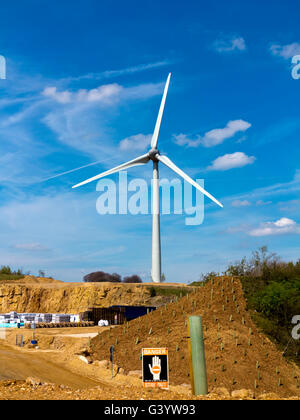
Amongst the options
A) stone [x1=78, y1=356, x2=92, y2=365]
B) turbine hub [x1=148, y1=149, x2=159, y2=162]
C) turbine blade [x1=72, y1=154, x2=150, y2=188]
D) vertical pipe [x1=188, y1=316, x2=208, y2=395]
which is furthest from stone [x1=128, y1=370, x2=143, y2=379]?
turbine hub [x1=148, y1=149, x2=159, y2=162]

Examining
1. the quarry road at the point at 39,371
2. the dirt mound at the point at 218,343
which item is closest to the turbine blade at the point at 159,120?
the dirt mound at the point at 218,343

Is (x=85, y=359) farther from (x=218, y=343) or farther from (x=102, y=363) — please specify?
(x=218, y=343)

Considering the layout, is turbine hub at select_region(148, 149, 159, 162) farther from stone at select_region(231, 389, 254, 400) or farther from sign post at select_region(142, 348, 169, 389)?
sign post at select_region(142, 348, 169, 389)

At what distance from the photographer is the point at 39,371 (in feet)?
82.2

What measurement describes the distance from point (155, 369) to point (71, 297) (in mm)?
69997

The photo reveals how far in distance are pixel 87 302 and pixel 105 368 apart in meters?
54.6

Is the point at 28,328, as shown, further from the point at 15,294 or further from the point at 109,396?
the point at 109,396

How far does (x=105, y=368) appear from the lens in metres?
26.5

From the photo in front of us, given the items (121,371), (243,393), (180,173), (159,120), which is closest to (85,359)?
(121,371)

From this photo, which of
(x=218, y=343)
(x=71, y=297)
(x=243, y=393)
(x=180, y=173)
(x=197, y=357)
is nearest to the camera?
(x=197, y=357)

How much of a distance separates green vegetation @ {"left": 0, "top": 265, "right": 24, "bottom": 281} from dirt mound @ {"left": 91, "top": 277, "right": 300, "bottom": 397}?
78.5 meters

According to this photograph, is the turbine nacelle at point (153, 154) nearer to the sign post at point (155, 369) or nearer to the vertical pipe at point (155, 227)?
the vertical pipe at point (155, 227)

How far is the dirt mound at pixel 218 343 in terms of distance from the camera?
2333 cm

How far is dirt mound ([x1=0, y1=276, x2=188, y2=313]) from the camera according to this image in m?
79.3
